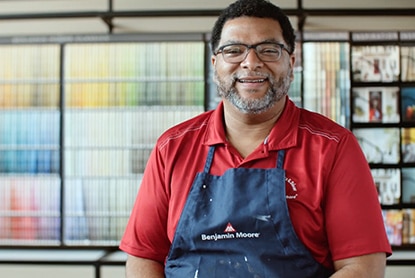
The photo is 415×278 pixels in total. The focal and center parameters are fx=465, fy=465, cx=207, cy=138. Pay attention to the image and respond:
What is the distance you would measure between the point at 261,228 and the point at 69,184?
6.06ft

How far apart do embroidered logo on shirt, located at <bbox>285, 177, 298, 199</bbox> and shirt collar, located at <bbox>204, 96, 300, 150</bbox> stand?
0.11m

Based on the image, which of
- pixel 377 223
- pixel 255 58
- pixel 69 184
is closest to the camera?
pixel 377 223

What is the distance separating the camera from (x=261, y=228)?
1366 mm

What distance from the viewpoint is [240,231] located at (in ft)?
4.50

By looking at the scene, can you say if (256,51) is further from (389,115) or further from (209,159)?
(389,115)

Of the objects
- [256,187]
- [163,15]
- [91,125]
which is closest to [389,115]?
[163,15]

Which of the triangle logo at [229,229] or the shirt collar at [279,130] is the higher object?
the shirt collar at [279,130]

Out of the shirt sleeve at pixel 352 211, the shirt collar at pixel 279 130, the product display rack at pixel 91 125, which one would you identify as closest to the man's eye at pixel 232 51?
the shirt collar at pixel 279 130

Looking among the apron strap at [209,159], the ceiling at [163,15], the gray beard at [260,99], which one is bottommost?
the apron strap at [209,159]

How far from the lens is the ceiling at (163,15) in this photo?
2.79 m

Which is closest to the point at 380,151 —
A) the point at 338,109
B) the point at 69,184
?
the point at 338,109

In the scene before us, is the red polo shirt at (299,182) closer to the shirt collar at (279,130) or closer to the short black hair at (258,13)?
the shirt collar at (279,130)

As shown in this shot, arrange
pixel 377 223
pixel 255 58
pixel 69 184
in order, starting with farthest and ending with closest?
pixel 69 184 → pixel 255 58 → pixel 377 223

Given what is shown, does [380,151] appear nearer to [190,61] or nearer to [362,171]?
[190,61]
